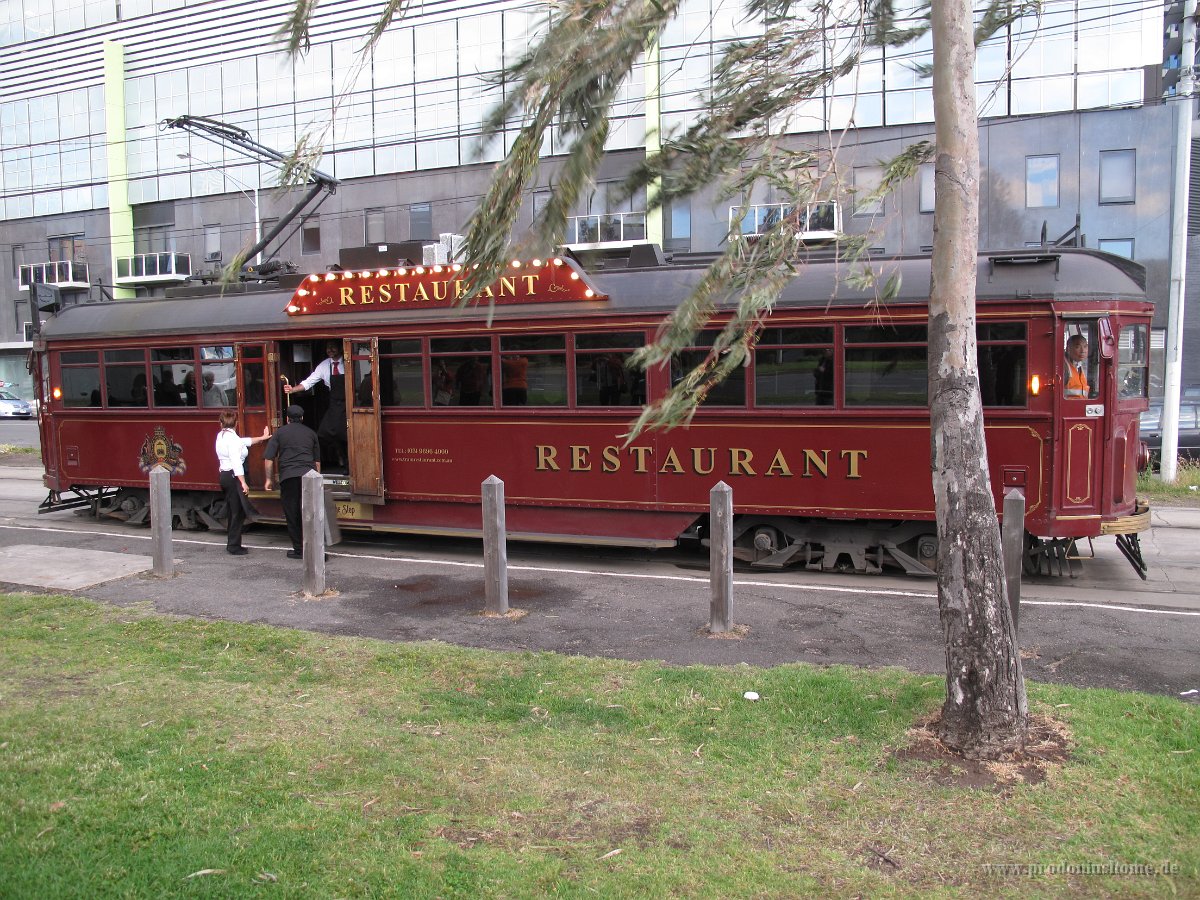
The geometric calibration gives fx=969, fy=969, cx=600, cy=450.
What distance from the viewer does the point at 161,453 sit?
12914 mm

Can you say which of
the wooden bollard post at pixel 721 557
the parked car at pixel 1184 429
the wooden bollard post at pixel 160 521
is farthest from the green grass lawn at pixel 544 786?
the parked car at pixel 1184 429

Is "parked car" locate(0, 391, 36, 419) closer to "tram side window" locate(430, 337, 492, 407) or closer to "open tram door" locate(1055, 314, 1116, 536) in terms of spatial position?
"tram side window" locate(430, 337, 492, 407)

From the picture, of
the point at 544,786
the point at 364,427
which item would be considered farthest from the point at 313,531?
the point at 544,786

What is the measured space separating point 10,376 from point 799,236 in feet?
199

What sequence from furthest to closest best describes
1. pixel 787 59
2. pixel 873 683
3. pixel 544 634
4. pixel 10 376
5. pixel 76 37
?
pixel 10 376, pixel 76 37, pixel 544 634, pixel 873 683, pixel 787 59

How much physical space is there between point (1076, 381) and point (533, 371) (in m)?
5.47

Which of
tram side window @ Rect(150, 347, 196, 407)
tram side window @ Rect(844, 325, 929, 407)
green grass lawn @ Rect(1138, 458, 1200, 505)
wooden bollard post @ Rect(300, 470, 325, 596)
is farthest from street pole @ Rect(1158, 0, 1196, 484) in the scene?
tram side window @ Rect(150, 347, 196, 407)

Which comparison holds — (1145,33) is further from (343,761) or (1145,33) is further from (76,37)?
(76,37)

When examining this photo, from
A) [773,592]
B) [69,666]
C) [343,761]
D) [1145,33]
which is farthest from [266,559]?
[1145,33]

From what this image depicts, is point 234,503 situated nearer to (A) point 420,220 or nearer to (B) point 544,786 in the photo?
(B) point 544,786

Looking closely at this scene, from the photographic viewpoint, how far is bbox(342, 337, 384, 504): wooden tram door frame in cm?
1148

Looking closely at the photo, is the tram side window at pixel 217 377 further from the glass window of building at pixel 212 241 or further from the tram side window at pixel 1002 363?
the glass window of building at pixel 212 241

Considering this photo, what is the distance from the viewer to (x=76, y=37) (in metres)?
44.4

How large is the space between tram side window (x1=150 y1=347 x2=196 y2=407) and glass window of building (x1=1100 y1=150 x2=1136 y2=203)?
27.7 meters
